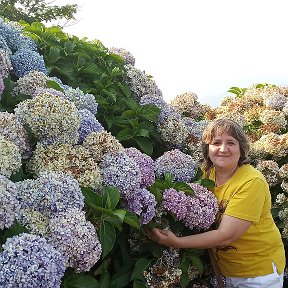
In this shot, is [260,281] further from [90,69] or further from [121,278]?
[90,69]

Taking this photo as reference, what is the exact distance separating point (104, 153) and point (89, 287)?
0.68 meters

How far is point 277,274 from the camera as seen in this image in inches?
126

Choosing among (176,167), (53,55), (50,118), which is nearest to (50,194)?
(50,118)

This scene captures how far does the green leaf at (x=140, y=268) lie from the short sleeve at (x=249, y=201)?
0.56 metres

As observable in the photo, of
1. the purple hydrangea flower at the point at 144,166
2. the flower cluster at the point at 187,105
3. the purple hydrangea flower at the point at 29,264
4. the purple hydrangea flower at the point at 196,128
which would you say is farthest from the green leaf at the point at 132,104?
the purple hydrangea flower at the point at 29,264

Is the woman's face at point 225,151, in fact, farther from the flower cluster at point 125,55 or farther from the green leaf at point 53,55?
the flower cluster at point 125,55

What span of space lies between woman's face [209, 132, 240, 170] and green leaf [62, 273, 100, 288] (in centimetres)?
117

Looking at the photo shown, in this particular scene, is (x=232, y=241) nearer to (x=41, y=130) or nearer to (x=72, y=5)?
(x=41, y=130)

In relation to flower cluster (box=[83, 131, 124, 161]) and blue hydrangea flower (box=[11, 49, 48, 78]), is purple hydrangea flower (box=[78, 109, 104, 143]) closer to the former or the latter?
flower cluster (box=[83, 131, 124, 161])

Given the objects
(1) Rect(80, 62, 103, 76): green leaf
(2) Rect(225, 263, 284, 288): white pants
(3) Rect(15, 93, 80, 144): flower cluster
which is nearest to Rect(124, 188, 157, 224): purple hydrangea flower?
(3) Rect(15, 93, 80, 144): flower cluster

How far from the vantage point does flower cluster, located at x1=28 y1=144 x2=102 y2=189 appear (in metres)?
2.41

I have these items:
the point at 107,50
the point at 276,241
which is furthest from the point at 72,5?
the point at 276,241

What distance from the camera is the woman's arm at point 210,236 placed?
107 inches

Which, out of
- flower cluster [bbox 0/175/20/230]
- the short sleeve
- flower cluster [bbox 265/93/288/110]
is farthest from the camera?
flower cluster [bbox 265/93/288/110]
